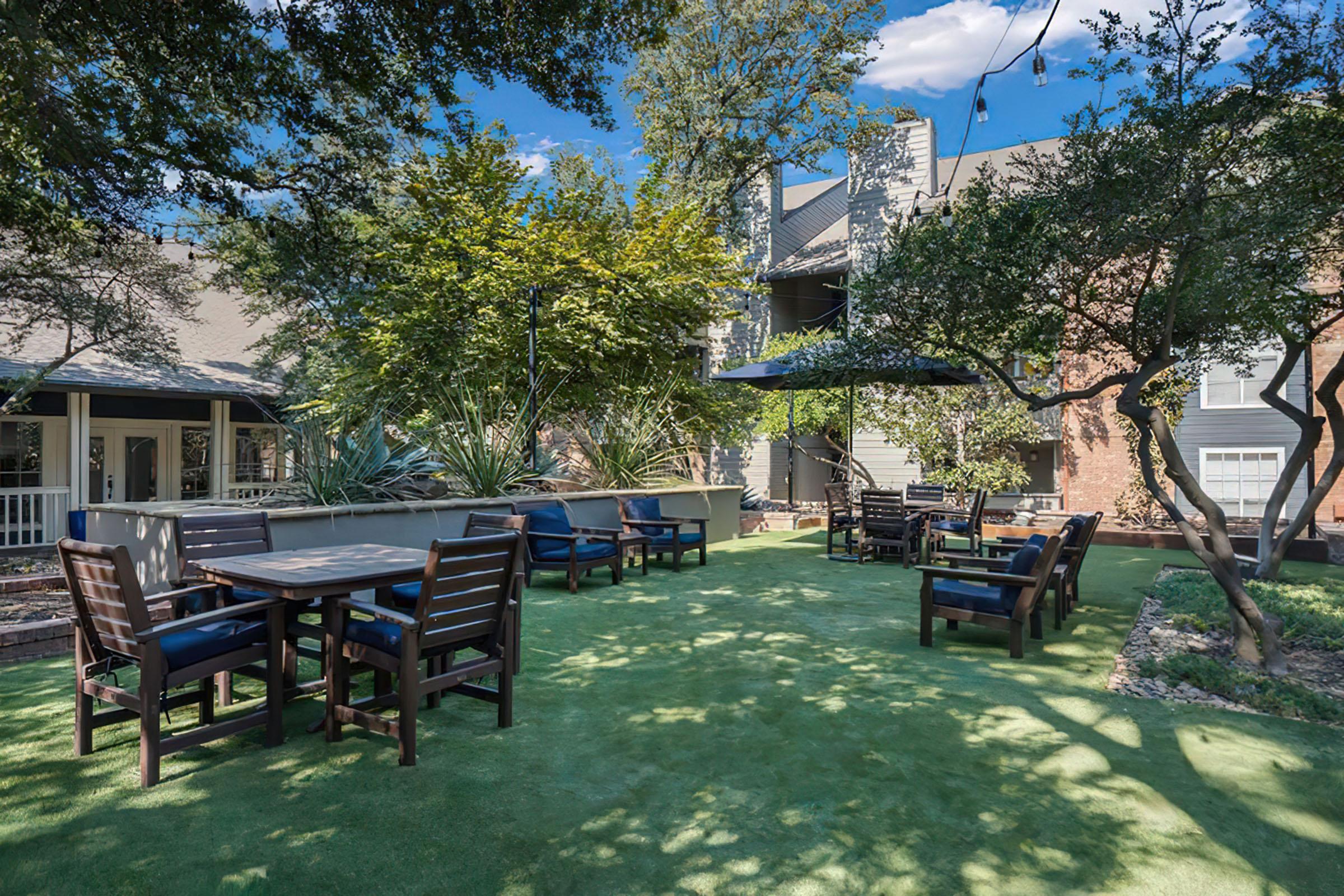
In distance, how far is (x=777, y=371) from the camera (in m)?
10.4

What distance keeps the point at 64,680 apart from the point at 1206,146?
787 centimetres

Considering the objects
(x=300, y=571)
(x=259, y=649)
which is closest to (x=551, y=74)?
(x=300, y=571)

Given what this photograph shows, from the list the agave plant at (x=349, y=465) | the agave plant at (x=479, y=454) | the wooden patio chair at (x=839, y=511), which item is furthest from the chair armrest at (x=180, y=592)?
the wooden patio chair at (x=839, y=511)

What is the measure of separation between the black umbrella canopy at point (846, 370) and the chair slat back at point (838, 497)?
1407 mm

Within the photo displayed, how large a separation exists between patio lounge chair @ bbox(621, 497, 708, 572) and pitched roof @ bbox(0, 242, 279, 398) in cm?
782

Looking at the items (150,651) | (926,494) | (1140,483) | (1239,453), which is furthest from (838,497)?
(1239,453)

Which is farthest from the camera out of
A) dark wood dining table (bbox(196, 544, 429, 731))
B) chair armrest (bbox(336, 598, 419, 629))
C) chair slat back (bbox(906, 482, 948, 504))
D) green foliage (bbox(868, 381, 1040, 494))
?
green foliage (bbox(868, 381, 1040, 494))

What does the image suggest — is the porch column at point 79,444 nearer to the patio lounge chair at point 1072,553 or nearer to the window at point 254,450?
the window at point 254,450

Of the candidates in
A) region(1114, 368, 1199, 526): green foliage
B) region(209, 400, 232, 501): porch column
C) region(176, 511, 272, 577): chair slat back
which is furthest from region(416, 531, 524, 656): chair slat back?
region(209, 400, 232, 501): porch column

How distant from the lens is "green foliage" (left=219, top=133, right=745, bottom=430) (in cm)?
1265

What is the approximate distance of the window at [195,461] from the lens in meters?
15.0

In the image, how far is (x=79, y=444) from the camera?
488 inches

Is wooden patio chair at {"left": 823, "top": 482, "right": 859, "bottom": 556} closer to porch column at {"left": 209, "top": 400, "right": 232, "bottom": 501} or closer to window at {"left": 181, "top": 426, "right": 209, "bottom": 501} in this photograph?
porch column at {"left": 209, "top": 400, "right": 232, "bottom": 501}

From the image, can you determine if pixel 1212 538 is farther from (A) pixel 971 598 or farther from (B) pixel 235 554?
(B) pixel 235 554
